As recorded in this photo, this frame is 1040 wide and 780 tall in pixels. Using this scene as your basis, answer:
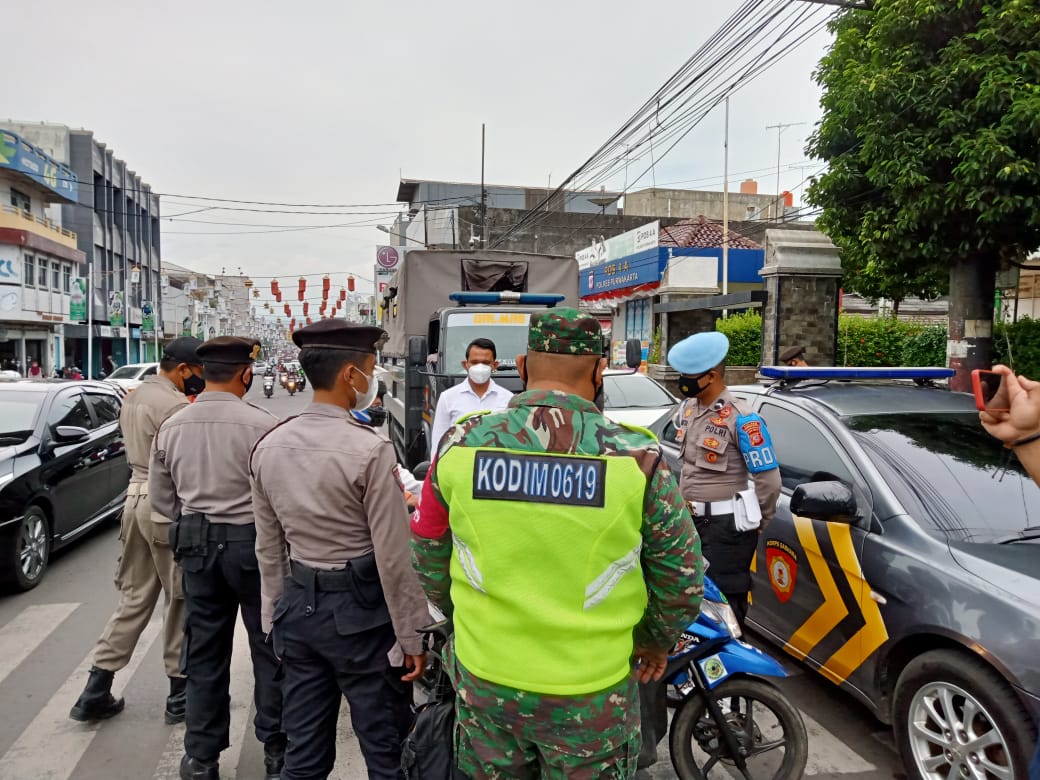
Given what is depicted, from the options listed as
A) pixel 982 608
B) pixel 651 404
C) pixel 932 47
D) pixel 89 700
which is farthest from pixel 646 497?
pixel 932 47

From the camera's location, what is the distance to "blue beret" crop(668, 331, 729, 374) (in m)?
3.49

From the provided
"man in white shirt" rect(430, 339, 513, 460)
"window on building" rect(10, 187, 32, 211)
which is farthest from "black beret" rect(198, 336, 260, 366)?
"window on building" rect(10, 187, 32, 211)

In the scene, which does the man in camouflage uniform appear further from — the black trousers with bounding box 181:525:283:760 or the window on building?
the window on building

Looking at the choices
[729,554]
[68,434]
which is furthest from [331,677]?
[68,434]

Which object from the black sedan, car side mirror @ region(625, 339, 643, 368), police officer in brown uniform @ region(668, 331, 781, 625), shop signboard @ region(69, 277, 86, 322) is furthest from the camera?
shop signboard @ region(69, 277, 86, 322)

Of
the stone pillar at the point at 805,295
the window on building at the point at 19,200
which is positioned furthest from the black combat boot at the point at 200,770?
the window on building at the point at 19,200

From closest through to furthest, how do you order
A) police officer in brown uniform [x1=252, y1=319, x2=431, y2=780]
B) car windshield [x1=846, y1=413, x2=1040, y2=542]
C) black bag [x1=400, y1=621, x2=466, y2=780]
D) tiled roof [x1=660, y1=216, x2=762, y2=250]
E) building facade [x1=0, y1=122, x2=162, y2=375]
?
black bag [x1=400, y1=621, x2=466, y2=780]
police officer in brown uniform [x1=252, y1=319, x2=431, y2=780]
car windshield [x1=846, y1=413, x2=1040, y2=542]
tiled roof [x1=660, y1=216, x2=762, y2=250]
building facade [x1=0, y1=122, x2=162, y2=375]

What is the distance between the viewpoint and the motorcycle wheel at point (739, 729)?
2.85m

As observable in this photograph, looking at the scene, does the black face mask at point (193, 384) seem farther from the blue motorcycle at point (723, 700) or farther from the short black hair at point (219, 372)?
the blue motorcycle at point (723, 700)

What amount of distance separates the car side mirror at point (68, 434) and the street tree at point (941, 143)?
855 centimetres

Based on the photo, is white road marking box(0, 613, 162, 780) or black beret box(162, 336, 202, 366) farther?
black beret box(162, 336, 202, 366)

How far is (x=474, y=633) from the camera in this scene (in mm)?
1815

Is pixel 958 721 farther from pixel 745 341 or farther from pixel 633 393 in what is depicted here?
pixel 745 341

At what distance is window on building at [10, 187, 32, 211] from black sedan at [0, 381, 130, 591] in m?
28.1
